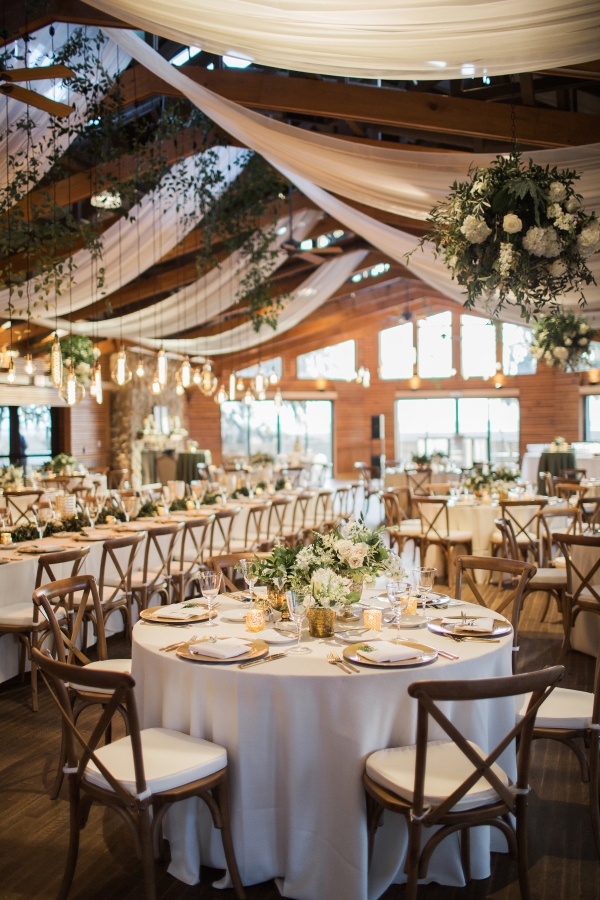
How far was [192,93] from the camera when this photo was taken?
5.04 m

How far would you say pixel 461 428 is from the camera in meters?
21.0

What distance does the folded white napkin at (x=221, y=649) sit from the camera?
2.78m

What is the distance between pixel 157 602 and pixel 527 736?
462cm

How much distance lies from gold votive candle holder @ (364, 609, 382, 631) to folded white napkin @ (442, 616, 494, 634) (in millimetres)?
295

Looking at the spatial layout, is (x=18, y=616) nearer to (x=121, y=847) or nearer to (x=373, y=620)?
(x=121, y=847)

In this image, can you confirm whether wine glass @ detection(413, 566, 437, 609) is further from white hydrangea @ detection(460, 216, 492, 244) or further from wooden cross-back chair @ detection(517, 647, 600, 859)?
white hydrangea @ detection(460, 216, 492, 244)

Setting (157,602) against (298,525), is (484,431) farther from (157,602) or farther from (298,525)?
(157,602)

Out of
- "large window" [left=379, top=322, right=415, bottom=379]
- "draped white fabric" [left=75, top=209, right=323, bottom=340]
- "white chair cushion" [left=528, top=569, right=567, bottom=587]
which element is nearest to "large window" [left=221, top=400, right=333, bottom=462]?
"large window" [left=379, top=322, right=415, bottom=379]

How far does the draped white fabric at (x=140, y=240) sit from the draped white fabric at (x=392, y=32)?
4.94 meters

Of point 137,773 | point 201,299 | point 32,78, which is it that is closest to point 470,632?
point 137,773

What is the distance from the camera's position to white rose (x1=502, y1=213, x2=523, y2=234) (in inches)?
134

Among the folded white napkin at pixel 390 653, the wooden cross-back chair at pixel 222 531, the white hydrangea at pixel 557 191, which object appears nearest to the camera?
the folded white napkin at pixel 390 653

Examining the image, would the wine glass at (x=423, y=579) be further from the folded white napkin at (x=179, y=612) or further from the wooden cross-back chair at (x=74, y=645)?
the wooden cross-back chair at (x=74, y=645)

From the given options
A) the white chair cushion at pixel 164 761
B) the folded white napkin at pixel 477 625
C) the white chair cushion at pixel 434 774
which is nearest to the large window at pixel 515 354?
the folded white napkin at pixel 477 625
